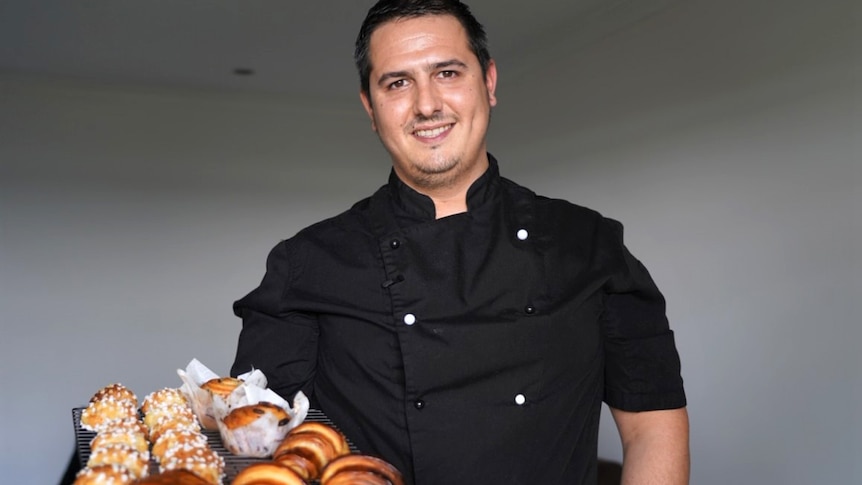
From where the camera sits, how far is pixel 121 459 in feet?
2.07

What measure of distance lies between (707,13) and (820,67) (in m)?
0.60

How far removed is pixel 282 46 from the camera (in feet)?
12.4

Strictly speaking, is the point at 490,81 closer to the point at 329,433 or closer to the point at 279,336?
the point at 279,336

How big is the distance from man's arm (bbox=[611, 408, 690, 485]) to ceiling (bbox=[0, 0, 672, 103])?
241cm

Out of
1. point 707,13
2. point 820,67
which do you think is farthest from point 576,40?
point 820,67

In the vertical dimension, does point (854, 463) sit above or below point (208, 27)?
below

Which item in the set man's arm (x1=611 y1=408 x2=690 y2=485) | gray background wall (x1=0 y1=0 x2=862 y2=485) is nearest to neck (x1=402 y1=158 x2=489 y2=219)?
man's arm (x1=611 y1=408 x2=690 y2=485)

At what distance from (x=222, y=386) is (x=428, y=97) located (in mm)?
516

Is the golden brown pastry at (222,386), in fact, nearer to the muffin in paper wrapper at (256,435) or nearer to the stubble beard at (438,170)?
the muffin in paper wrapper at (256,435)

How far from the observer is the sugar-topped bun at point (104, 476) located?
21.7 inches

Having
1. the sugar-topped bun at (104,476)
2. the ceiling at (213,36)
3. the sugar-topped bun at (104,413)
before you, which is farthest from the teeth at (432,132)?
the ceiling at (213,36)

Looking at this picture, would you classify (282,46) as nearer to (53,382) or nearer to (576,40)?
(576,40)

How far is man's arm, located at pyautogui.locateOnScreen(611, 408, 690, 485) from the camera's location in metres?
1.14

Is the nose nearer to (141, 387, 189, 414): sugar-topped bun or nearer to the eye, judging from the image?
the eye
